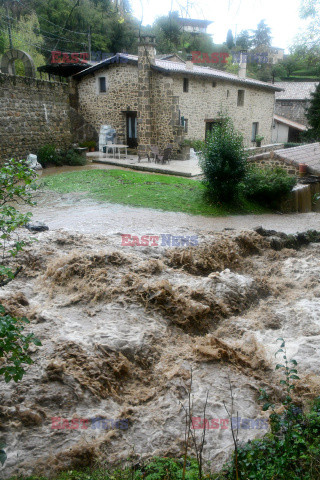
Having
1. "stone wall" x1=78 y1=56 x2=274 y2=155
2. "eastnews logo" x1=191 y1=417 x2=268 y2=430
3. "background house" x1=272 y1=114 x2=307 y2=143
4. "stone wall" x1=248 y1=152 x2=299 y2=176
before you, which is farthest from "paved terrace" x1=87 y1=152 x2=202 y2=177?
"background house" x1=272 y1=114 x2=307 y2=143

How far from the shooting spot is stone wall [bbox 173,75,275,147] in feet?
60.8

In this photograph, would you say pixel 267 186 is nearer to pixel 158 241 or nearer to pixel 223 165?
pixel 223 165

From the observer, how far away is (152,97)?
17047 millimetres

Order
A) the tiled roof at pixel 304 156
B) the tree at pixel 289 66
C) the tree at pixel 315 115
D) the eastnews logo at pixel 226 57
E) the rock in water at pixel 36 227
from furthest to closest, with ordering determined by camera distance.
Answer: the tree at pixel 289 66 → the eastnews logo at pixel 226 57 → the tree at pixel 315 115 → the tiled roof at pixel 304 156 → the rock in water at pixel 36 227

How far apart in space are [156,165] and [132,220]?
677cm

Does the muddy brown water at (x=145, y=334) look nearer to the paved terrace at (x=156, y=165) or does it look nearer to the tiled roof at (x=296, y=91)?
the paved terrace at (x=156, y=165)

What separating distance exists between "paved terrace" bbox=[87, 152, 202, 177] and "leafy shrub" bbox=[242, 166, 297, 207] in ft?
9.39

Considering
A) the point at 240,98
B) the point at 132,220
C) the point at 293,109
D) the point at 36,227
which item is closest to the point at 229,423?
the point at 36,227

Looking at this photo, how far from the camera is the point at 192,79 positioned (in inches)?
722

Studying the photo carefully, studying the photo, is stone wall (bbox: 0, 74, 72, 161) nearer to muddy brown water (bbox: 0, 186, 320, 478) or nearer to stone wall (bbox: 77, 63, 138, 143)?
stone wall (bbox: 77, 63, 138, 143)

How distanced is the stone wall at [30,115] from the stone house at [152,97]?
2432 mm

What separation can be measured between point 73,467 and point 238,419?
5.21 feet

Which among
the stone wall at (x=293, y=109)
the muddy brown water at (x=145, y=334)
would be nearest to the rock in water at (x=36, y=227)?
the muddy brown water at (x=145, y=334)

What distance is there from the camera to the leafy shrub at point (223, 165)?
1110 cm
